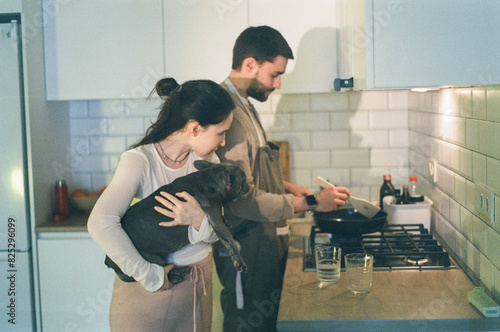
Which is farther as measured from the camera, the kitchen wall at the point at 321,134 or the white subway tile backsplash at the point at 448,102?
the kitchen wall at the point at 321,134

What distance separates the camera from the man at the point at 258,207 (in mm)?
2418

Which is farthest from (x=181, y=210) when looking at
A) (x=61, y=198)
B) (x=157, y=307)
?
(x=61, y=198)

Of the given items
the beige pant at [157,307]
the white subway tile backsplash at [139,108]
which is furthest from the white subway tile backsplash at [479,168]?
the white subway tile backsplash at [139,108]

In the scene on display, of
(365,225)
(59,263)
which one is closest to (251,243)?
(365,225)

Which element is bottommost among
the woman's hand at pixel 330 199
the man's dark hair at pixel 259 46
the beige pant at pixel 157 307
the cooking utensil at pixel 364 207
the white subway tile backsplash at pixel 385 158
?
the beige pant at pixel 157 307

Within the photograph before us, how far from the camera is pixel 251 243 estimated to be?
2.48 metres

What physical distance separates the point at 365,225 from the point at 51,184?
1.74m

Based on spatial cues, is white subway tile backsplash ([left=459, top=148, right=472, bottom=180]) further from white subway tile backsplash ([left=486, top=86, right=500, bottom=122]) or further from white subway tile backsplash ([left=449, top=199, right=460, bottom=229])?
white subway tile backsplash ([left=486, top=86, right=500, bottom=122])

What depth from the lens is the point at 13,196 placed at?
2963mm

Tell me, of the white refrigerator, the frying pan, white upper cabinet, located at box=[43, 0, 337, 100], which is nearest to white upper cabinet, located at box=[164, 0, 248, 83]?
white upper cabinet, located at box=[43, 0, 337, 100]

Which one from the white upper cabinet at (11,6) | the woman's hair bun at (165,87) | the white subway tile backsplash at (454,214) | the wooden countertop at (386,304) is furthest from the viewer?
the white upper cabinet at (11,6)

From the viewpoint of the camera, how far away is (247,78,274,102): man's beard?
249cm

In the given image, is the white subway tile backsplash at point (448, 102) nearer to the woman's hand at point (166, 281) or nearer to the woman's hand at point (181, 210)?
the woman's hand at point (181, 210)

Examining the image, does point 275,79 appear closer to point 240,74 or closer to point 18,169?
point 240,74
